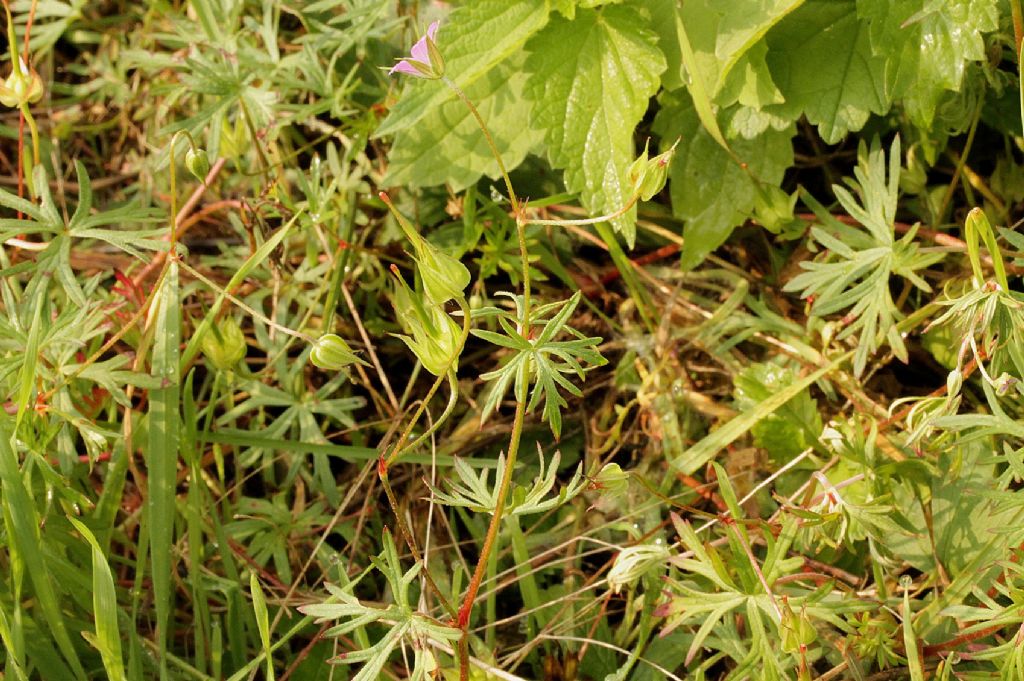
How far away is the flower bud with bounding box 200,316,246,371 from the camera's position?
64.8 inches

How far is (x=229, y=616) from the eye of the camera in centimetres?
153

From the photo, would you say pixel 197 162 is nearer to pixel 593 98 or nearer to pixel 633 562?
pixel 593 98

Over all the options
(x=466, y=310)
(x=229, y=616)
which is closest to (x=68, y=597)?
(x=229, y=616)

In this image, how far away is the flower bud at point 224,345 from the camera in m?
1.65

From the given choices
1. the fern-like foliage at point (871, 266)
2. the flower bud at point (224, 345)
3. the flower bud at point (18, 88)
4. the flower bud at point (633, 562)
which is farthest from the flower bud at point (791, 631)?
the flower bud at point (18, 88)

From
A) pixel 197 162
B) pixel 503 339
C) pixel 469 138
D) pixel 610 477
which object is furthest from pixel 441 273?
pixel 469 138

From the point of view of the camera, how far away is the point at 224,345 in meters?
1.65

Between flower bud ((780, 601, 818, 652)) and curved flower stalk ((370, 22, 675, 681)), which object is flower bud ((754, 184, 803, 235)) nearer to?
curved flower stalk ((370, 22, 675, 681))

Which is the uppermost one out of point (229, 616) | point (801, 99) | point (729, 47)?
point (729, 47)

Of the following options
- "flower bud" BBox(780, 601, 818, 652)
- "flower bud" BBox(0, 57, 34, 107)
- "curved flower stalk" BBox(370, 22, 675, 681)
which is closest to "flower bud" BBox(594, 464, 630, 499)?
"curved flower stalk" BBox(370, 22, 675, 681)

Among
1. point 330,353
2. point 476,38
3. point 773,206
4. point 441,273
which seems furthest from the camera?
point 773,206

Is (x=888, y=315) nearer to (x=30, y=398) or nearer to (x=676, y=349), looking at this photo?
(x=676, y=349)

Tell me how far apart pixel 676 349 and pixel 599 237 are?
27 cm

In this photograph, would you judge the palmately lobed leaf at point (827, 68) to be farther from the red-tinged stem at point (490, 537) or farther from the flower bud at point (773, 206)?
the red-tinged stem at point (490, 537)
